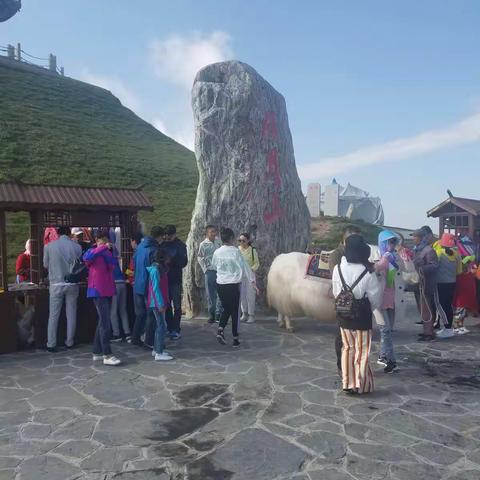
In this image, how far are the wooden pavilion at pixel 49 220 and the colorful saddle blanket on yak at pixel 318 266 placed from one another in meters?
2.73

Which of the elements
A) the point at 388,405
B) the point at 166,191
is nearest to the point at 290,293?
the point at 388,405

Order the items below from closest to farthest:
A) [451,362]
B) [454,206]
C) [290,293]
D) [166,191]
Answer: [451,362]
[290,293]
[454,206]
[166,191]

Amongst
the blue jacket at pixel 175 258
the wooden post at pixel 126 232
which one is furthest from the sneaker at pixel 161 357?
the wooden post at pixel 126 232

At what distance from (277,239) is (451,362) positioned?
4380 millimetres

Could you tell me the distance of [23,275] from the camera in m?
7.52

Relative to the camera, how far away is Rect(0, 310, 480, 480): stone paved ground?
3234 millimetres

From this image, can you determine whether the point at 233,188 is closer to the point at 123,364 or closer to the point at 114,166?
the point at 123,364

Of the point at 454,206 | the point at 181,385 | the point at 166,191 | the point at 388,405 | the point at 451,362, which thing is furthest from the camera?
the point at 166,191

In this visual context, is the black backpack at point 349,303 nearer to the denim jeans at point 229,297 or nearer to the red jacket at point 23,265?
the denim jeans at point 229,297

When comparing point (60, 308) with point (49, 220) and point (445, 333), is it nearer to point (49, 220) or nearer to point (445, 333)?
point (49, 220)

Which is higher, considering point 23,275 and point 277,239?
point 277,239

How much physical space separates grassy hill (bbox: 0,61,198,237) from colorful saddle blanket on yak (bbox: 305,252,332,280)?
11.9 m

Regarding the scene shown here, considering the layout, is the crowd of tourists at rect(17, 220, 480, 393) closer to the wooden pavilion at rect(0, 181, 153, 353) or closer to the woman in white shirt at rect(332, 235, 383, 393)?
the woman in white shirt at rect(332, 235, 383, 393)

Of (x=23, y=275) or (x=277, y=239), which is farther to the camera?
(x=277, y=239)
